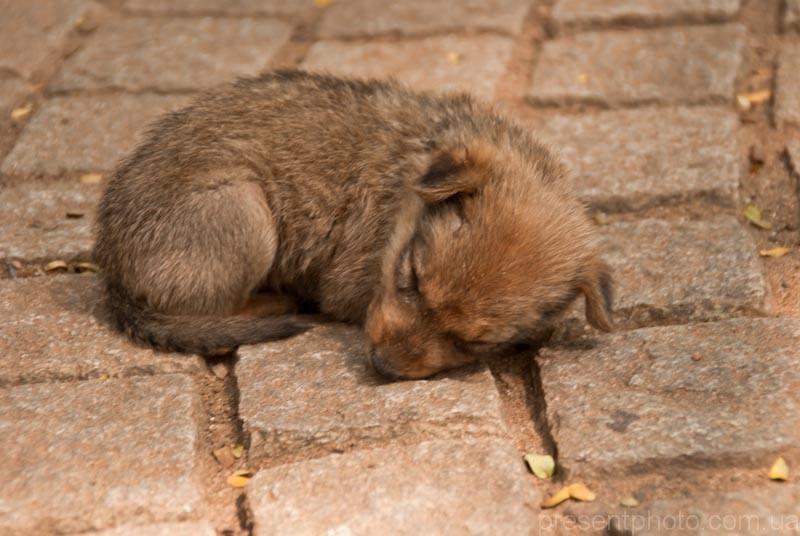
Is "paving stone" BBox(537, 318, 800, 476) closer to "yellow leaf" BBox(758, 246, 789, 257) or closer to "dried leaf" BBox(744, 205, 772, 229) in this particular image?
"yellow leaf" BBox(758, 246, 789, 257)

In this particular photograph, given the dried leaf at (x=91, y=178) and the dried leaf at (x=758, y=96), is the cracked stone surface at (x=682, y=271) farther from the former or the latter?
the dried leaf at (x=91, y=178)

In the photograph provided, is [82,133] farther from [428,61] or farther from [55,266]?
[428,61]

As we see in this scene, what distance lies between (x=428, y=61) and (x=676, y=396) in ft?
9.97

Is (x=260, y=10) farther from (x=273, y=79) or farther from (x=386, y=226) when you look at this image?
(x=386, y=226)

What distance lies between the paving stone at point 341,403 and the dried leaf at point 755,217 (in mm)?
1526

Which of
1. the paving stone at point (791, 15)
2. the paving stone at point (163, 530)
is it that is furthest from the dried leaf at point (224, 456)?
the paving stone at point (791, 15)

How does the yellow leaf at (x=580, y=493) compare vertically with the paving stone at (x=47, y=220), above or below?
above

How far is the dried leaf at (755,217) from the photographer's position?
484 cm

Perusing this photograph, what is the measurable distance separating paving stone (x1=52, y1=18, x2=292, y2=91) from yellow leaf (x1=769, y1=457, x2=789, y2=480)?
3.70 metres

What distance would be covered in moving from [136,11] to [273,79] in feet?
7.93

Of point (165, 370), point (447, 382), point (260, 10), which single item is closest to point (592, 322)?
point (447, 382)

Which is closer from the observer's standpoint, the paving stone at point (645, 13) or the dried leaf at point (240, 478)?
the dried leaf at point (240, 478)

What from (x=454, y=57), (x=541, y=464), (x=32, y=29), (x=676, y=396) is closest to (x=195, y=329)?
(x=541, y=464)

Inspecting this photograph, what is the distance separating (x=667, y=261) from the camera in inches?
180
